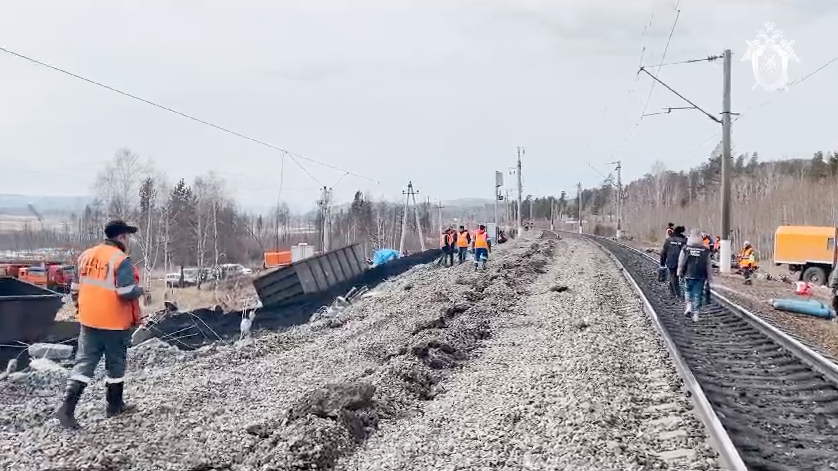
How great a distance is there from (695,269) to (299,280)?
1519cm

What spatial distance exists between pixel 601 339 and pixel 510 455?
568 cm

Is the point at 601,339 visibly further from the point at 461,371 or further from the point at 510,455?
the point at 510,455

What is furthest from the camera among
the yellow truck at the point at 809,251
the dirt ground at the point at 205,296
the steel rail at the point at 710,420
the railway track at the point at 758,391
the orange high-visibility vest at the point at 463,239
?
the dirt ground at the point at 205,296

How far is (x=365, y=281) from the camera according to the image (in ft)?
107

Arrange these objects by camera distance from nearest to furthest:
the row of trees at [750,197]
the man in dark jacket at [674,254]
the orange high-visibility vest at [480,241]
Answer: the man in dark jacket at [674,254]
the orange high-visibility vest at [480,241]
the row of trees at [750,197]

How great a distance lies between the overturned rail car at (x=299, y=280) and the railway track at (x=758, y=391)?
14579 millimetres

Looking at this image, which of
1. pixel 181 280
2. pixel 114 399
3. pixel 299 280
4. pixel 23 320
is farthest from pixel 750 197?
pixel 114 399

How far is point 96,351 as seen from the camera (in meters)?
7.19

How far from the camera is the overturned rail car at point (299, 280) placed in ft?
82.8

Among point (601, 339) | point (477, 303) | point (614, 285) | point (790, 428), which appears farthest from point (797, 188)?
point (790, 428)

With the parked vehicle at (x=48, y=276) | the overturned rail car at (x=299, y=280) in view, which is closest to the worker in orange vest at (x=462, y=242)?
the overturned rail car at (x=299, y=280)

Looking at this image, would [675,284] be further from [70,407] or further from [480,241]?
[70,407]

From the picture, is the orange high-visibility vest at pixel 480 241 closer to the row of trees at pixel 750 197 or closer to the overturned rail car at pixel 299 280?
the overturned rail car at pixel 299 280

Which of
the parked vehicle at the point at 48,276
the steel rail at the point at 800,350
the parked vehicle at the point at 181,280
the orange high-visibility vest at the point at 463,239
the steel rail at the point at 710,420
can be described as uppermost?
the orange high-visibility vest at the point at 463,239
